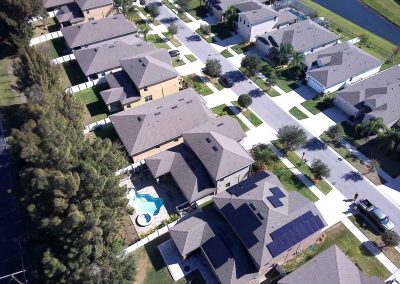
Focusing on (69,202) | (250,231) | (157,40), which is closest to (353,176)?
(250,231)

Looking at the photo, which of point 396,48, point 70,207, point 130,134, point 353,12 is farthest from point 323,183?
point 353,12

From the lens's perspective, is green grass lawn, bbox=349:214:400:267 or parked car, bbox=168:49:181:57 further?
parked car, bbox=168:49:181:57

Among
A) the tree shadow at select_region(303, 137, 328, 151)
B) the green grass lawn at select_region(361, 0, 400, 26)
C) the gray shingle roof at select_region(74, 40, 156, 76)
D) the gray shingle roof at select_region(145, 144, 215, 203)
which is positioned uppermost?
the gray shingle roof at select_region(74, 40, 156, 76)

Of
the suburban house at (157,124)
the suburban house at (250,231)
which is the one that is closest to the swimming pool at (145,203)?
the suburban house at (250,231)

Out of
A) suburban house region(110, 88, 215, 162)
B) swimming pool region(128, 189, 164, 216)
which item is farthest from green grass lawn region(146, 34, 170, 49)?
swimming pool region(128, 189, 164, 216)

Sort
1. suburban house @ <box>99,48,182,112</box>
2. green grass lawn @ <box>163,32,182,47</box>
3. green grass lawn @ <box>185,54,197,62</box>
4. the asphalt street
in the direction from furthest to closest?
1. green grass lawn @ <box>163,32,182,47</box>
2. green grass lawn @ <box>185,54,197,62</box>
3. suburban house @ <box>99,48,182,112</box>
4. the asphalt street

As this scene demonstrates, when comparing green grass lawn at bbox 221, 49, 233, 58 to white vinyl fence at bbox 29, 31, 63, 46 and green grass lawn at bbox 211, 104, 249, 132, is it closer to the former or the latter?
green grass lawn at bbox 211, 104, 249, 132
